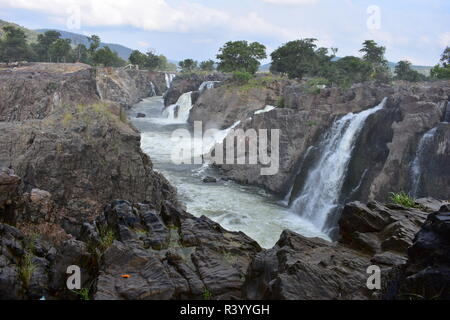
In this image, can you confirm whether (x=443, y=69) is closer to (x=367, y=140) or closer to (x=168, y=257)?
(x=367, y=140)

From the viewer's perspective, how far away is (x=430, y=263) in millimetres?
6410

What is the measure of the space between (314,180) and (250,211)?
5.16m

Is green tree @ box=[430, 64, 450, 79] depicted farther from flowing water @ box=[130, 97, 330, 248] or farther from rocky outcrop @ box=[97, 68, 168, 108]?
rocky outcrop @ box=[97, 68, 168, 108]

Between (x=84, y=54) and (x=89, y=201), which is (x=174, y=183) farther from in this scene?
(x=84, y=54)

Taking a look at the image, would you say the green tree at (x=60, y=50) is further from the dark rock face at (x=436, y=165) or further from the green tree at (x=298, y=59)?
the dark rock face at (x=436, y=165)

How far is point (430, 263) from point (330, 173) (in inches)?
731

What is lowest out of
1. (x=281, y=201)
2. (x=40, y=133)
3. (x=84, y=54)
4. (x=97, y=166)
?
(x=281, y=201)

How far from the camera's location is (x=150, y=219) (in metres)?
11.0

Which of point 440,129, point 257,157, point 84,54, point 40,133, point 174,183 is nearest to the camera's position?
point 40,133

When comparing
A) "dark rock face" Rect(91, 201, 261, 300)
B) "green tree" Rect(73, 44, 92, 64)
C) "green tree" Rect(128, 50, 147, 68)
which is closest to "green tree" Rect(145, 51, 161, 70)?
"green tree" Rect(128, 50, 147, 68)

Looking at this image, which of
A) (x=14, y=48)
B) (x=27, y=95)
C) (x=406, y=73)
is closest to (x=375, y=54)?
(x=406, y=73)
